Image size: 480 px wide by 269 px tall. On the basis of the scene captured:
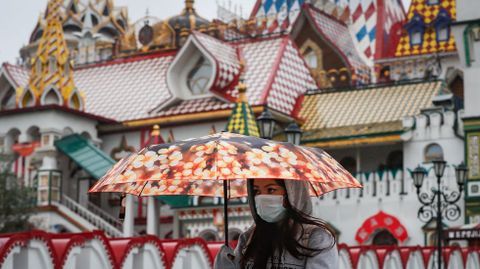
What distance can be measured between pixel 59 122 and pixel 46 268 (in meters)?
22.5

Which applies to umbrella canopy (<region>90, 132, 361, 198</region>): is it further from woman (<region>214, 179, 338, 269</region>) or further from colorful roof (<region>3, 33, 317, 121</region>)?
colorful roof (<region>3, 33, 317, 121</region>)

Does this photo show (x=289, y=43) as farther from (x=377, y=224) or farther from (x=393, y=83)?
(x=377, y=224)

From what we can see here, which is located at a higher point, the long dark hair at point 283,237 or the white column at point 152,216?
the white column at point 152,216

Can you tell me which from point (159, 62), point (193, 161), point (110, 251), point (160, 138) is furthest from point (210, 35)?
point (193, 161)

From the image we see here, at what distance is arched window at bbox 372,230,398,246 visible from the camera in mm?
28609

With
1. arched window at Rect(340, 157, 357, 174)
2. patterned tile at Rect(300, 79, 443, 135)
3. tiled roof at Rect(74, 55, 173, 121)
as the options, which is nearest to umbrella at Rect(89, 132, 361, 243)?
patterned tile at Rect(300, 79, 443, 135)

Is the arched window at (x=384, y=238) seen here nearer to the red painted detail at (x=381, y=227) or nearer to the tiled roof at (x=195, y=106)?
the red painted detail at (x=381, y=227)

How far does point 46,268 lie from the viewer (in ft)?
33.6

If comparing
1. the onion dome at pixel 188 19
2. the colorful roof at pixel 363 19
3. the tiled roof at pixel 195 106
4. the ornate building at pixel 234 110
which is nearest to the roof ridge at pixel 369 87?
the ornate building at pixel 234 110

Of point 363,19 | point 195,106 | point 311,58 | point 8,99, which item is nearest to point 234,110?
point 195,106

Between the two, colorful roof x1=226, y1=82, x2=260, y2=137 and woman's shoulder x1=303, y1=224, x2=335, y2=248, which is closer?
woman's shoulder x1=303, y1=224, x2=335, y2=248

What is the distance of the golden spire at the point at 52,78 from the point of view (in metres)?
32.8

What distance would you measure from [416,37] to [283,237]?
3259 centimetres

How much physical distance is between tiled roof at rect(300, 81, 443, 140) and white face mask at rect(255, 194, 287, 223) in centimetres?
2361
